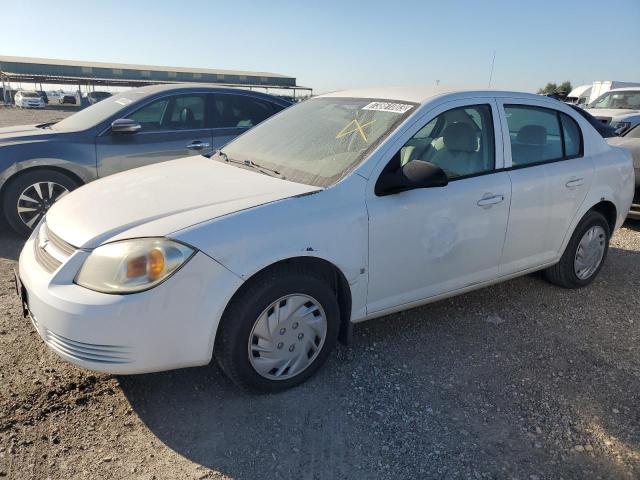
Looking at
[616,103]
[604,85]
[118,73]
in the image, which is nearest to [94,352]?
[616,103]

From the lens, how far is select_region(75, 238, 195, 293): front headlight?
2.23 m

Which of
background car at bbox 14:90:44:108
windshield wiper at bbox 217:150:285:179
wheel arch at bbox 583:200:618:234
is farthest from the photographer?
background car at bbox 14:90:44:108

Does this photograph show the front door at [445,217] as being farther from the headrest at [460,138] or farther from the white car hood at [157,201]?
the white car hood at [157,201]

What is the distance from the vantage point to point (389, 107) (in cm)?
321

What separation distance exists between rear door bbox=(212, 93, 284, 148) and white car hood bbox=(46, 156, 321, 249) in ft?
8.92

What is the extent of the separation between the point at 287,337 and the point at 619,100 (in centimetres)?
1236

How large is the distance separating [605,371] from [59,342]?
3163 mm

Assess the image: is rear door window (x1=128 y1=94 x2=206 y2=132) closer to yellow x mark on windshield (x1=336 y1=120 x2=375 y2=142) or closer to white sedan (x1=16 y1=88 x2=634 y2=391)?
white sedan (x1=16 y1=88 x2=634 y2=391)

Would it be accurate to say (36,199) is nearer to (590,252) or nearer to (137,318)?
(137,318)

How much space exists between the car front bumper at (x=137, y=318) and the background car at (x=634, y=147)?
5747mm

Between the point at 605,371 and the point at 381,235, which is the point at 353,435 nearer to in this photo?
the point at 381,235

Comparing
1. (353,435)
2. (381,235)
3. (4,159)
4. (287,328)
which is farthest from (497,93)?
(4,159)

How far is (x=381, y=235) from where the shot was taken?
2.81 metres

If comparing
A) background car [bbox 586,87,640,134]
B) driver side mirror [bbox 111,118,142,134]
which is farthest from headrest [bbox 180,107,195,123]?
background car [bbox 586,87,640,134]
